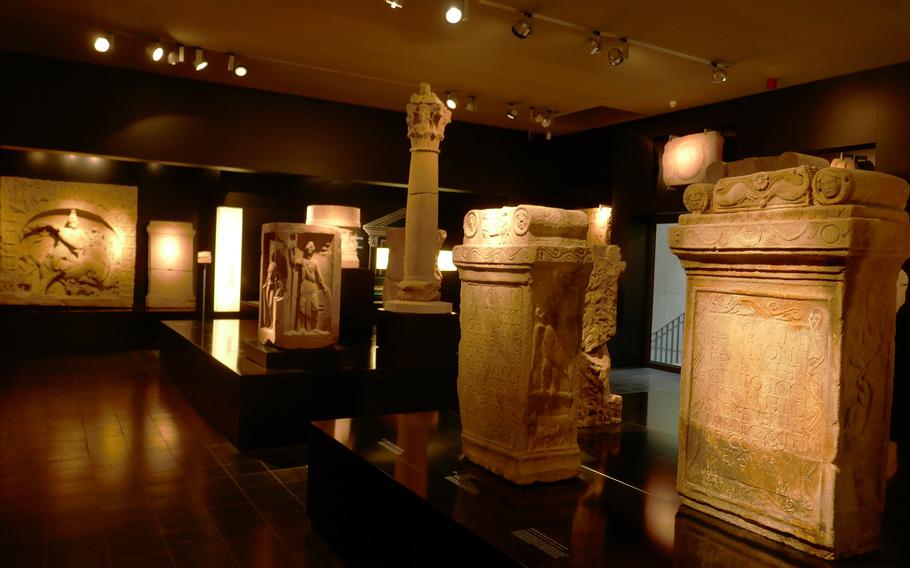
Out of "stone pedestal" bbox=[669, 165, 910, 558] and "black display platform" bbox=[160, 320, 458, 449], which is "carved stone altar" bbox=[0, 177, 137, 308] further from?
"stone pedestal" bbox=[669, 165, 910, 558]

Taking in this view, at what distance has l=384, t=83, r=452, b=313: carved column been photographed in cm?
729

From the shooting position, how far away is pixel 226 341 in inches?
279

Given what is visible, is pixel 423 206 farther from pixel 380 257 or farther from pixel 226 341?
pixel 380 257

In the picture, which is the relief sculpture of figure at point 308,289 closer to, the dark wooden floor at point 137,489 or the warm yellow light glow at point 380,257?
the dark wooden floor at point 137,489

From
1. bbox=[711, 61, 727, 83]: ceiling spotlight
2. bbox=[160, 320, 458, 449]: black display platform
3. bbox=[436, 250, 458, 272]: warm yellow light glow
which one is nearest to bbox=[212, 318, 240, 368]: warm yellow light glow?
bbox=[160, 320, 458, 449]: black display platform

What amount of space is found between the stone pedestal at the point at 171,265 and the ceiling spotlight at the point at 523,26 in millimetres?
6485

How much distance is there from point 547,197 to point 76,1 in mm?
7671

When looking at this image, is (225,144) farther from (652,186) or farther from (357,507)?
(357,507)

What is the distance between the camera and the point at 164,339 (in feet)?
27.3

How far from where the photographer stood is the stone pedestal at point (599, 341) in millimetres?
4441

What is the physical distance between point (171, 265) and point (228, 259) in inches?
33.3

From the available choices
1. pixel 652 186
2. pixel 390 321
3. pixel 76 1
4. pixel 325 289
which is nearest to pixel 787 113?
pixel 652 186

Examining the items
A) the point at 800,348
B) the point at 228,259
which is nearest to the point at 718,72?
the point at 800,348

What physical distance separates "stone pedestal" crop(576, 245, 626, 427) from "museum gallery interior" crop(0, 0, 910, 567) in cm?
2
